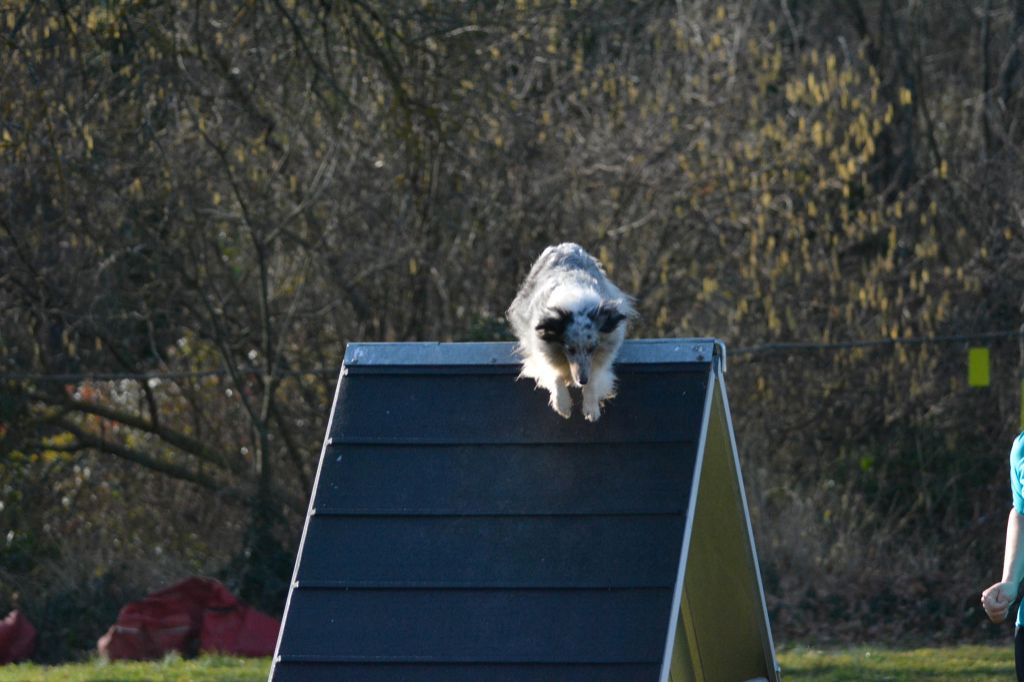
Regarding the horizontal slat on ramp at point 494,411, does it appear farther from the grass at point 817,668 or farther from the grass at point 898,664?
the grass at point 898,664

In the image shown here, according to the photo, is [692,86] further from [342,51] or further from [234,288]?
[234,288]

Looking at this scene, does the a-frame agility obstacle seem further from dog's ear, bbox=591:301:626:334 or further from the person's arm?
the person's arm

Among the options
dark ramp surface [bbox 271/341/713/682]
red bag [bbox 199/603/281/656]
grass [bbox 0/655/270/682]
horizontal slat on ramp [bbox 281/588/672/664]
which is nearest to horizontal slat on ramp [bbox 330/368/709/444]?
dark ramp surface [bbox 271/341/713/682]

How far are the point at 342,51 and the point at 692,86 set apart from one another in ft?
9.04

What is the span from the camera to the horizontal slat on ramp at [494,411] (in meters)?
4.80

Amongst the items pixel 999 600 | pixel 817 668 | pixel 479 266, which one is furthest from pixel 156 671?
pixel 999 600

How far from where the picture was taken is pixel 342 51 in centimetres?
1027

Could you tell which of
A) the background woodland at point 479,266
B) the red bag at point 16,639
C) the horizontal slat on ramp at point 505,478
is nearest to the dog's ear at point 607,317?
the horizontal slat on ramp at point 505,478

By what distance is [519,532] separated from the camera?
14.9ft

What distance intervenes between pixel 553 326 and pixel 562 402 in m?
0.31

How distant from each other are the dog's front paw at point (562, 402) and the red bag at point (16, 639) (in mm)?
5166

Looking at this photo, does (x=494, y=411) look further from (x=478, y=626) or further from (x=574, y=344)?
(x=478, y=626)

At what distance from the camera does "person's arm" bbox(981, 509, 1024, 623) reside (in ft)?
13.0

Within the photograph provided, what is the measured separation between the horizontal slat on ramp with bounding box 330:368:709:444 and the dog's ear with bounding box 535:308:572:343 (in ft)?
0.63
